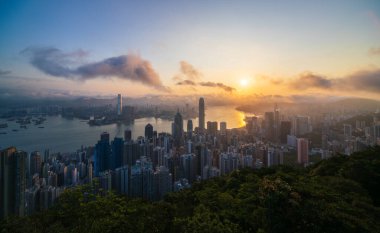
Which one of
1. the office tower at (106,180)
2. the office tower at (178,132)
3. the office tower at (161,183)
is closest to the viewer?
the office tower at (106,180)

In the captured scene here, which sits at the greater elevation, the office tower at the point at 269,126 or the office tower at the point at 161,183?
the office tower at the point at 269,126

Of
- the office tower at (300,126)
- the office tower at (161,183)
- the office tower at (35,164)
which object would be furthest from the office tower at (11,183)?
the office tower at (300,126)

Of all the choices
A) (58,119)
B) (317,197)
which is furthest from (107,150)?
(317,197)

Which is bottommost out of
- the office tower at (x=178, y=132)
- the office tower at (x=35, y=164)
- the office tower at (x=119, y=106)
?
the office tower at (x=35, y=164)

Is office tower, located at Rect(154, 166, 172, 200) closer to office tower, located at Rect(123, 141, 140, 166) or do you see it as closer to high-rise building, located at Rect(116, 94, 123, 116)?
office tower, located at Rect(123, 141, 140, 166)

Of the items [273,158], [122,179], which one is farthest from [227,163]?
[122,179]

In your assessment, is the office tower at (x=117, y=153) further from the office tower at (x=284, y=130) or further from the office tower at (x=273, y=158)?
the office tower at (x=284, y=130)
